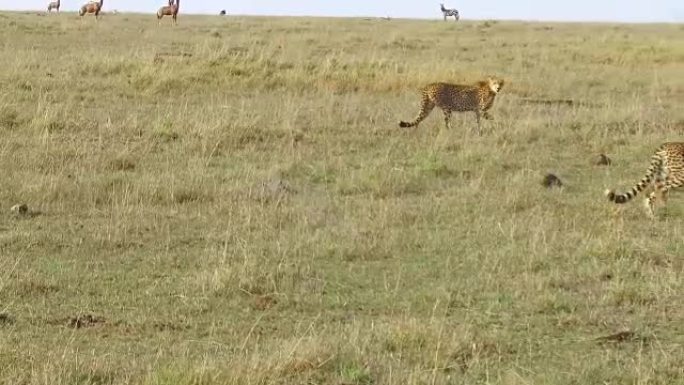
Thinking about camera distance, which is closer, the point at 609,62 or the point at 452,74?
the point at 452,74

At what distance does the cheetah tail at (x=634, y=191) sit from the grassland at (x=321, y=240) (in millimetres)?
129

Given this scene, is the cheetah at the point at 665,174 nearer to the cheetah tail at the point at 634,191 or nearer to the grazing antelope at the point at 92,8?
the cheetah tail at the point at 634,191

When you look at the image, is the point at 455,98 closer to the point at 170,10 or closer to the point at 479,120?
the point at 479,120

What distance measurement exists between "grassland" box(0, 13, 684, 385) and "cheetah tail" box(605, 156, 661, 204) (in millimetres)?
129

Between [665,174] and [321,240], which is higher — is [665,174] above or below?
above

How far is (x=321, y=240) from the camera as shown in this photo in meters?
7.17

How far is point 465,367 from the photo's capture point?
15.9 feet

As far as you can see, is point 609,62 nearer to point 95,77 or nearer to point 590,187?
Answer: point 95,77

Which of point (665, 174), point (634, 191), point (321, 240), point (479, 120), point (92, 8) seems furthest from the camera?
point (92, 8)

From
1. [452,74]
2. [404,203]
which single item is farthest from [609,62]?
[404,203]

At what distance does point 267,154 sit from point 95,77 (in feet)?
20.4

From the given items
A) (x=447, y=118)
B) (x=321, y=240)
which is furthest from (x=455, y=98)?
(x=321, y=240)

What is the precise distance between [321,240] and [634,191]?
9.65 ft

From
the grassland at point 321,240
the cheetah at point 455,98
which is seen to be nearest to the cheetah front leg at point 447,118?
the cheetah at point 455,98
